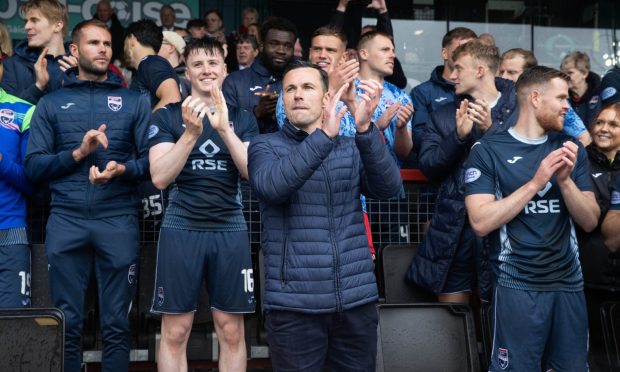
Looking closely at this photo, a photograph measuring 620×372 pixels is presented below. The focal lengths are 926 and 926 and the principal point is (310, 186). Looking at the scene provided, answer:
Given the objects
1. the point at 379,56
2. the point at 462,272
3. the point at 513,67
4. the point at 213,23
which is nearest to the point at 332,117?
the point at 462,272

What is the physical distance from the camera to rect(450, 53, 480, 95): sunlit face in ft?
22.1

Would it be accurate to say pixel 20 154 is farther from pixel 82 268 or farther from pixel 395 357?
pixel 395 357

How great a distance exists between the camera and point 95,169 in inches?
227

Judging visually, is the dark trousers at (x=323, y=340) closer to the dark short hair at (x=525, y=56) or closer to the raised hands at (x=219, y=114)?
the raised hands at (x=219, y=114)

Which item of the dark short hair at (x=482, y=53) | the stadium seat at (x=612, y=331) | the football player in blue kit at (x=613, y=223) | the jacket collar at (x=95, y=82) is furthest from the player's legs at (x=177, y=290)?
the stadium seat at (x=612, y=331)

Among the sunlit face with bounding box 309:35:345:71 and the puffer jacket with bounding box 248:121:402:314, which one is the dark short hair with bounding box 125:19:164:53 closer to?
the sunlit face with bounding box 309:35:345:71

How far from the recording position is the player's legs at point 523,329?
5172 mm

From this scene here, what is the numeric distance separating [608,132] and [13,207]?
410cm

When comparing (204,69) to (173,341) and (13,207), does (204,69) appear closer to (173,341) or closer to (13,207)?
(13,207)

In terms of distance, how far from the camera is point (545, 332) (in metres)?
5.20

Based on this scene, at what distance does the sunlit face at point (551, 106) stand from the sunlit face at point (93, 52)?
9.57ft

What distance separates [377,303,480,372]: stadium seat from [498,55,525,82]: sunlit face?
2199mm

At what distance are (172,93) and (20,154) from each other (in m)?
1.24

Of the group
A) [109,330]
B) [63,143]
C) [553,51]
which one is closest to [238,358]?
[109,330]
